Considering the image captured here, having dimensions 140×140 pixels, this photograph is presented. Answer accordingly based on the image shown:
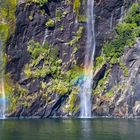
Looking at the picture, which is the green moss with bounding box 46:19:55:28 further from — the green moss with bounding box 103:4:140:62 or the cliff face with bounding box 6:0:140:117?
the green moss with bounding box 103:4:140:62

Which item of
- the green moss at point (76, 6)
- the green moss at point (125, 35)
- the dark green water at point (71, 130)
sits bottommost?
the dark green water at point (71, 130)

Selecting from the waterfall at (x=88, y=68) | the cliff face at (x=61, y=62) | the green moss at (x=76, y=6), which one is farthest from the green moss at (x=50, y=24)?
the waterfall at (x=88, y=68)

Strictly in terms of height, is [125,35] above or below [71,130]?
above

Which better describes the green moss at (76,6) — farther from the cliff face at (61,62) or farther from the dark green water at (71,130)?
the dark green water at (71,130)

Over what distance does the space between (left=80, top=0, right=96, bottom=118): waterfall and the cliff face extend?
44.8 inches

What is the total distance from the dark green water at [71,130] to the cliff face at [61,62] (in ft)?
45.8

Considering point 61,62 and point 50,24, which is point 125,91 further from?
point 50,24

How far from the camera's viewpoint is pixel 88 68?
121m

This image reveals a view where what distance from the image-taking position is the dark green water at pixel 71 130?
75875mm

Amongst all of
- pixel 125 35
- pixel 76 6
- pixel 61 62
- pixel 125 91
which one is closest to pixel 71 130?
pixel 125 91

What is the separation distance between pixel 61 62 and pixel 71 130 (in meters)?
38.1

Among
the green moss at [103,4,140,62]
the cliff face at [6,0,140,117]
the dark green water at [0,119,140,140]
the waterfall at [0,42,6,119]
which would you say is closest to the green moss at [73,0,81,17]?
the cliff face at [6,0,140,117]

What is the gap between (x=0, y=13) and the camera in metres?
123

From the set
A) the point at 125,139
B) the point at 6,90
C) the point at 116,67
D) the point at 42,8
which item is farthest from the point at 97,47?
the point at 125,139
